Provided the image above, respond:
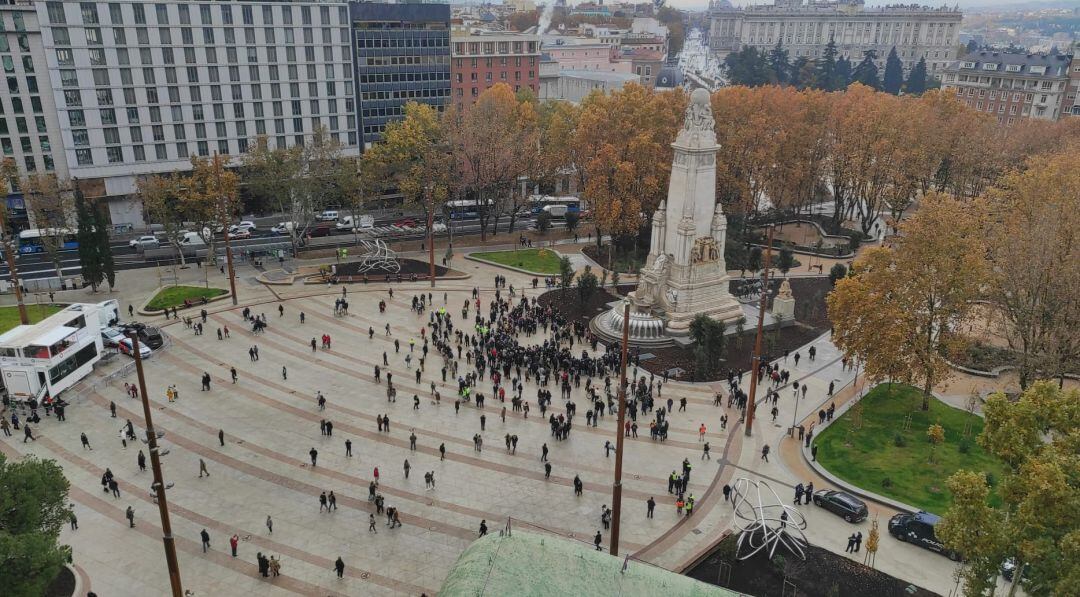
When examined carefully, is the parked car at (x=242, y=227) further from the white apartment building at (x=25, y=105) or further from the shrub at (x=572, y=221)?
the shrub at (x=572, y=221)

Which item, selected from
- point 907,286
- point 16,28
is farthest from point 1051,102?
point 16,28

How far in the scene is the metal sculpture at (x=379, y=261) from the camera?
61656mm

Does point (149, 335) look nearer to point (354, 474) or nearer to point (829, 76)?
point (354, 474)

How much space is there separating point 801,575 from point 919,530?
543 centimetres

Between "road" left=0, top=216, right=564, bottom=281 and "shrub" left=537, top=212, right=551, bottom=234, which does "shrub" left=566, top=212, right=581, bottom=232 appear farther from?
"road" left=0, top=216, right=564, bottom=281

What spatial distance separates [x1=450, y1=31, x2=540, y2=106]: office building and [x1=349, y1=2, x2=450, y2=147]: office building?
20.5 ft

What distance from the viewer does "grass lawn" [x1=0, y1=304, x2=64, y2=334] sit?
1939 inches

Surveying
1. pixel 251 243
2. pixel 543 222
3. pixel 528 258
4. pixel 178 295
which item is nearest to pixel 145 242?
pixel 251 243

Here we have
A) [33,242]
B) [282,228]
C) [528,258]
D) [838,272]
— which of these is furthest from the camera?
[282,228]

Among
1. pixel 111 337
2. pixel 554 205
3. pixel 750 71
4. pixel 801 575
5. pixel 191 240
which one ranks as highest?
pixel 750 71

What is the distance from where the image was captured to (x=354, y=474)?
3366cm

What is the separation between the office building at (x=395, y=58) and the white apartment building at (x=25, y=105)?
2993 cm

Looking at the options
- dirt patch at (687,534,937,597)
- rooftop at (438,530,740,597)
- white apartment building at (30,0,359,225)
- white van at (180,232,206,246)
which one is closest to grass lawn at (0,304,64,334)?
white van at (180,232,206,246)

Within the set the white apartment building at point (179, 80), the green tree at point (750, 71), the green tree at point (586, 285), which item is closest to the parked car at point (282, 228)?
the white apartment building at point (179, 80)
